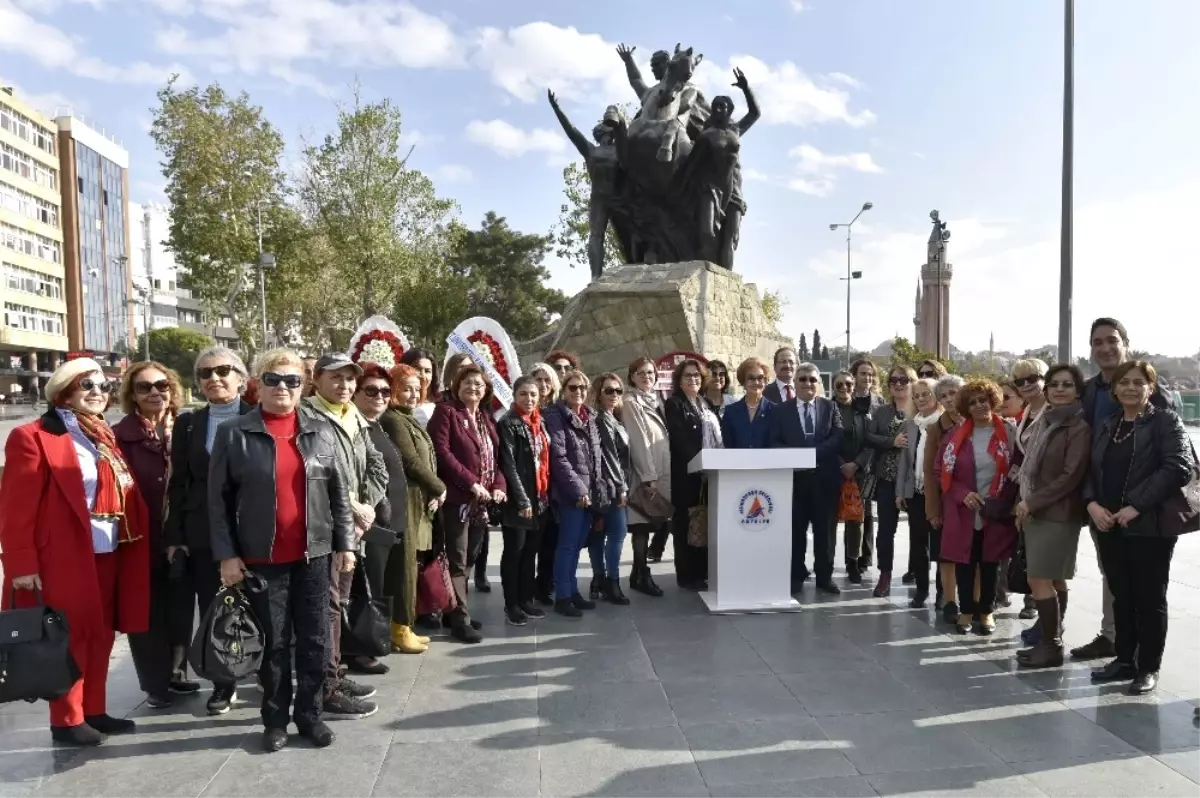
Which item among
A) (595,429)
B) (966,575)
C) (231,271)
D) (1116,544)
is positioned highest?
(231,271)

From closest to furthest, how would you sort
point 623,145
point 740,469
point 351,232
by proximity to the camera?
1. point 740,469
2. point 623,145
3. point 351,232

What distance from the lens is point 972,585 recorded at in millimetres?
5121

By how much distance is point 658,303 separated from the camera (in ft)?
36.3

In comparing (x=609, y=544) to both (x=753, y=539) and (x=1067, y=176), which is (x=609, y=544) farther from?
(x=1067, y=176)

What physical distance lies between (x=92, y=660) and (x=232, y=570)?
0.95 m

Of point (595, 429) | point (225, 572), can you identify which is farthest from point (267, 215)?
point (225, 572)

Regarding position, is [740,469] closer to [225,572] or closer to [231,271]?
[225,572]

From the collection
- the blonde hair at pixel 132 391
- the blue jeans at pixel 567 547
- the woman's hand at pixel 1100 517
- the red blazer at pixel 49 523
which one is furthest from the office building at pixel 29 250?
the woman's hand at pixel 1100 517

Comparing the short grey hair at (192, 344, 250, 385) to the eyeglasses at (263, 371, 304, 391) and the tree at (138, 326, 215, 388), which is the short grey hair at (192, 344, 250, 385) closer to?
the eyeglasses at (263, 371, 304, 391)

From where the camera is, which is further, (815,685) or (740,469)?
(740,469)

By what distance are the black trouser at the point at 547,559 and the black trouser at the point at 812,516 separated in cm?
183

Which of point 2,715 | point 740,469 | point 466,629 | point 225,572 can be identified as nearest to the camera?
point 225,572

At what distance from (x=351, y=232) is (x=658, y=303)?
17784 mm

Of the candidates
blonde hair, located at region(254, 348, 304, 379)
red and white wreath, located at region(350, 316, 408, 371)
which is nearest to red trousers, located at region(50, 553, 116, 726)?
blonde hair, located at region(254, 348, 304, 379)
